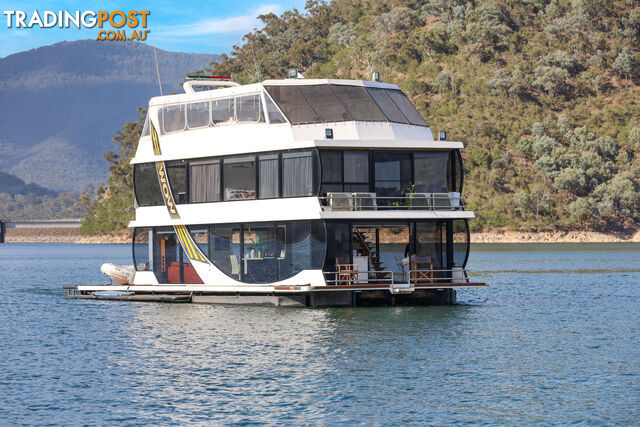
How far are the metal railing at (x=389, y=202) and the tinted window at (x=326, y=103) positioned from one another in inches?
113

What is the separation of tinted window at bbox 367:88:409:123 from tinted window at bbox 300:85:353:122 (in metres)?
1.33

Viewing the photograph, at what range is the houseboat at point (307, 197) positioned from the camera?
3034 centimetres

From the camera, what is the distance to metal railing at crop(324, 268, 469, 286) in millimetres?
30234

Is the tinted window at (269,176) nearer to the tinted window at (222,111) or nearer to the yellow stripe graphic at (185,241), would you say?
the tinted window at (222,111)

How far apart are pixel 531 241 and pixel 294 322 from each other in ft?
303

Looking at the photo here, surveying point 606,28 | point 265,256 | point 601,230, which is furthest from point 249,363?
point 606,28

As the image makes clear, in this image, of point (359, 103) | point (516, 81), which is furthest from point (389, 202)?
point (516, 81)

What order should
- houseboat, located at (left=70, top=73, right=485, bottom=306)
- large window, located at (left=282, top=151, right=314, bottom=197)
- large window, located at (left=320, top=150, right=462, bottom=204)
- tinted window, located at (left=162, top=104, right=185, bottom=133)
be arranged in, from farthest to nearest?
tinted window, located at (left=162, top=104, right=185, bottom=133) < large window, located at (left=320, top=150, right=462, bottom=204) < houseboat, located at (left=70, top=73, right=485, bottom=306) < large window, located at (left=282, top=151, right=314, bottom=197)

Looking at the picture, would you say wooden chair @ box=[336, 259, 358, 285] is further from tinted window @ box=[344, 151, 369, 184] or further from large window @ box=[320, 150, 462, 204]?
tinted window @ box=[344, 151, 369, 184]

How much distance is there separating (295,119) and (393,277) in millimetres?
6300

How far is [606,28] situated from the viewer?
140m

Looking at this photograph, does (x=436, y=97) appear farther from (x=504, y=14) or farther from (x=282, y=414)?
(x=282, y=414)

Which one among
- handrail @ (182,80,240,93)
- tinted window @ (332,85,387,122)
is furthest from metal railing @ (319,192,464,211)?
handrail @ (182,80,240,93)

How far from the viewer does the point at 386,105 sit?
32406mm
